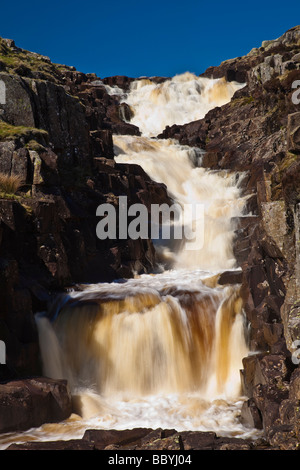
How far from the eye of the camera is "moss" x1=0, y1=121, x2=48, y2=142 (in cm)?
1672

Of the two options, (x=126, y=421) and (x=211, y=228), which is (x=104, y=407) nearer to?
(x=126, y=421)

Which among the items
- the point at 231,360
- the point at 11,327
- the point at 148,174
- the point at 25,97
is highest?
the point at 25,97

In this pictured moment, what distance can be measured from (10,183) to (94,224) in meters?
4.78

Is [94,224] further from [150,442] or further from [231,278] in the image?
[150,442]

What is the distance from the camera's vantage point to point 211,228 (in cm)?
2145

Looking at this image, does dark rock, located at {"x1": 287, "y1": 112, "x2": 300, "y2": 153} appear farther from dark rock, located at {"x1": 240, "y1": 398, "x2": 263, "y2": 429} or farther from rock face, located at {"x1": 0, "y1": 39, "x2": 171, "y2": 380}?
rock face, located at {"x1": 0, "y1": 39, "x2": 171, "y2": 380}

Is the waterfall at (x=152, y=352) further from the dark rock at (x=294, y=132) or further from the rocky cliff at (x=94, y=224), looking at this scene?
the dark rock at (x=294, y=132)

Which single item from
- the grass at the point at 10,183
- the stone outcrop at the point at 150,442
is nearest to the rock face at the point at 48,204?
the grass at the point at 10,183

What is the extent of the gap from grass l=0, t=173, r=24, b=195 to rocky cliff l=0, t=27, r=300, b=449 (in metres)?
0.26

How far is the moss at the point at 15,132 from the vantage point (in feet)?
54.9

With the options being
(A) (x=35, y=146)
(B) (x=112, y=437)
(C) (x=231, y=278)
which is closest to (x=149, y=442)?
(B) (x=112, y=437)

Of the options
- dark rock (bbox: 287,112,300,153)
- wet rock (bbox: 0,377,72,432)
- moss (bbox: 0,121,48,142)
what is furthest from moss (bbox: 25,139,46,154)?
dark rock (bbox: 287,112,300,153)

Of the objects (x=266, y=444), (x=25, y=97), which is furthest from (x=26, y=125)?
(x=266, y=444)

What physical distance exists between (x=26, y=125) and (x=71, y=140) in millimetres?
2735
